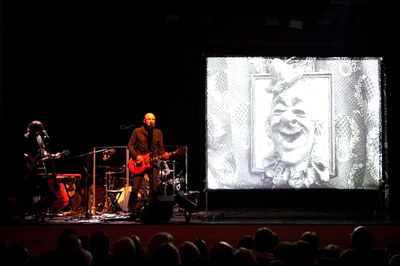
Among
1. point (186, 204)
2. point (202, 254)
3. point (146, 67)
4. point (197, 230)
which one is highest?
point (146, 67)

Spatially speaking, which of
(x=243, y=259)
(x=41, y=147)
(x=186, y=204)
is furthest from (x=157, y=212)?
(x=243, y=259)

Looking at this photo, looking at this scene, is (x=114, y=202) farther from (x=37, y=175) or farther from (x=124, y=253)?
(x=124, y=253)

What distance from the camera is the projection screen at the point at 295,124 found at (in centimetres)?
1069

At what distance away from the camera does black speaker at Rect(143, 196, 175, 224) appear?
863cm

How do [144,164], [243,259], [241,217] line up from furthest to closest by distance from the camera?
[144,164]
[241,217]
[243,259]

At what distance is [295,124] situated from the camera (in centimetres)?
1076

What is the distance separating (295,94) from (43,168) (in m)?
4.62

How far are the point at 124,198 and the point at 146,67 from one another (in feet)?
9.63

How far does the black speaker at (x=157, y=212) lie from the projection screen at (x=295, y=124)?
2183mm

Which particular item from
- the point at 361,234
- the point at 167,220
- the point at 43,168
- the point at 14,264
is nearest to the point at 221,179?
the point at 167,220

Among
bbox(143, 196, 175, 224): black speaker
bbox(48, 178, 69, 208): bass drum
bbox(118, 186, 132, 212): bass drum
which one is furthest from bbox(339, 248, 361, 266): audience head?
bbox(118, 186, 132, 212): bass drum

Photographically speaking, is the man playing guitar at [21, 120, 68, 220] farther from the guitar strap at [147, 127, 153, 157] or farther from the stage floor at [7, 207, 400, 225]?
the guitar strap at [147, 127, 153, 157]

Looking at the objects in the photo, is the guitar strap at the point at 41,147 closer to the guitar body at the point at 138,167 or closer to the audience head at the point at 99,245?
the guitar body at the point at 138,167

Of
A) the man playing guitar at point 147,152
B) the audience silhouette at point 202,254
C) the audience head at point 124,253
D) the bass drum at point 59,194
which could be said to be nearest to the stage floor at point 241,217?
the bass drum at point 59,194
